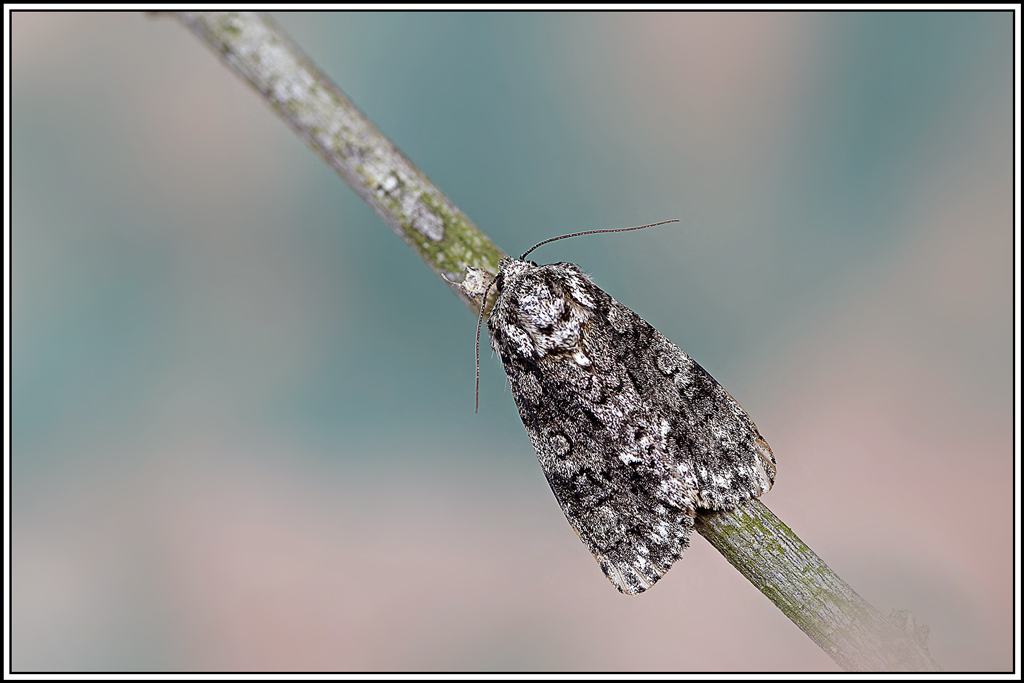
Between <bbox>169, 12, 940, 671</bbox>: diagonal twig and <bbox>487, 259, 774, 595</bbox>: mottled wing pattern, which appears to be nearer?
<bbox>169, 12, 940, 671</bbox>: diagonal twig

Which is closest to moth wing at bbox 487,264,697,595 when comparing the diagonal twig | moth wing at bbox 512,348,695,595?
moth wing at bbox 512,348,695,595

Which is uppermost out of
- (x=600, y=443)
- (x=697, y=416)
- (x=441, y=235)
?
(x=441, y=235)

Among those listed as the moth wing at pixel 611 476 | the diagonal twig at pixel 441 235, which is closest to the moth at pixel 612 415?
the moth wing at pixel 611 476

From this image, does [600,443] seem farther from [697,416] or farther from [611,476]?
[697,416]

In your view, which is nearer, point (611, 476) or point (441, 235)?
point (441, 235)

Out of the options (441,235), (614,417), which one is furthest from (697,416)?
(441,235)

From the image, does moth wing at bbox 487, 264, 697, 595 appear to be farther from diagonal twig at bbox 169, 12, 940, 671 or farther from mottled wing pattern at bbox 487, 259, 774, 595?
diagonal twig at bbox 169, 12, 940, 671

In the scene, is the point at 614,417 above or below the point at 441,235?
below
